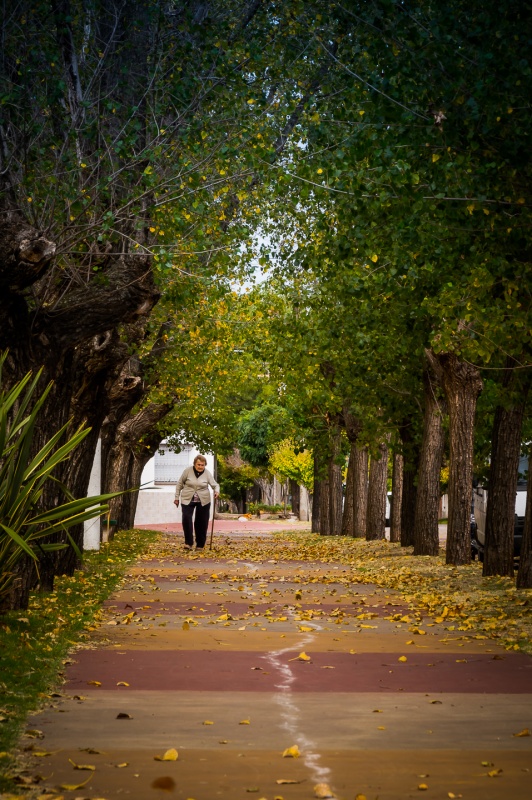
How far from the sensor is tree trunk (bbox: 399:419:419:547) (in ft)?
96.3

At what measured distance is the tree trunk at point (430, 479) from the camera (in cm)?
2481

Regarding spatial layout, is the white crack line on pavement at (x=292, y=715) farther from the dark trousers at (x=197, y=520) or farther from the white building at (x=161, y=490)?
the white building at (x=161, y=490)

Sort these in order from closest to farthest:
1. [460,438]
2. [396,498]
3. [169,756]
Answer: [169,756]
[460,438]
[396,498]

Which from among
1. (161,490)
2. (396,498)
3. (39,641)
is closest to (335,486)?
(396,498)

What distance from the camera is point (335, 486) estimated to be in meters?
44.1

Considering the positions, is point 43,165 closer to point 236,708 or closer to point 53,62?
point 53,62

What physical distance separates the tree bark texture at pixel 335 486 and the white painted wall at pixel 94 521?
1740cm

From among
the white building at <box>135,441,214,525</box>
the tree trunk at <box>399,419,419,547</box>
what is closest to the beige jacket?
the tree trunk at <box>399,419,419,547</box>

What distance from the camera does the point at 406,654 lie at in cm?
1007

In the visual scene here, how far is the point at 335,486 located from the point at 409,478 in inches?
573

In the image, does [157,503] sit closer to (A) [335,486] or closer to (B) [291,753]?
(A) [335,486]

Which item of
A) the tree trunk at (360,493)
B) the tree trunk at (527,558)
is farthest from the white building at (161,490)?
the tree trunk at (527,558)

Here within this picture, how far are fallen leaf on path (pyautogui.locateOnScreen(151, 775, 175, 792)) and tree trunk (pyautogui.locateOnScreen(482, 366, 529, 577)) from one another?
44.9ft

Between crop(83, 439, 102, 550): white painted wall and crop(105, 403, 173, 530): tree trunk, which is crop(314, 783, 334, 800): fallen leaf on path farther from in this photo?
crop(105, 403, 173, 530): tree trunk
